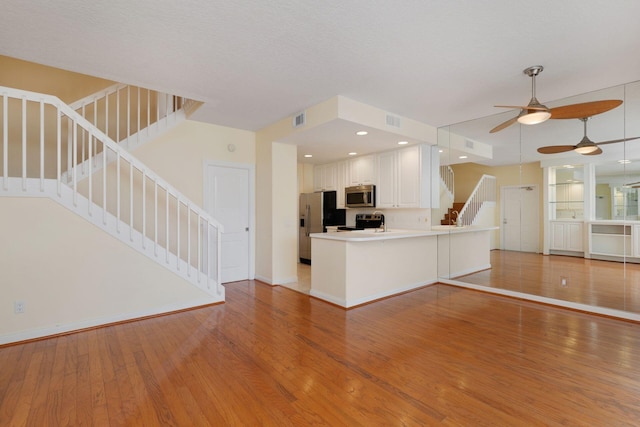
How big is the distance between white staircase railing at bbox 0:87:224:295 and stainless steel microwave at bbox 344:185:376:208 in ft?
9.15

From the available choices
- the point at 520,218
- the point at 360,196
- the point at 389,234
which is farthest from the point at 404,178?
the point at 520,218

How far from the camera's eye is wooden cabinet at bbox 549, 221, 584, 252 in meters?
3.90

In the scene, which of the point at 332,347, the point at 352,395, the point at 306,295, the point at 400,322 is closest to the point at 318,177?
the point at 306,295

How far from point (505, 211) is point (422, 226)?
126 cm

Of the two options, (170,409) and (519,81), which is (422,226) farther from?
(170,409)

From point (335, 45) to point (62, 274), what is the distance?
3.47 m

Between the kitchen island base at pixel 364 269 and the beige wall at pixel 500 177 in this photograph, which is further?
the beige wall at pixel 500 177

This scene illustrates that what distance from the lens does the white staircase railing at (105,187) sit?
3059 mm

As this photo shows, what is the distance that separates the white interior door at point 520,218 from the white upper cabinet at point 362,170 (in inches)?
88.9

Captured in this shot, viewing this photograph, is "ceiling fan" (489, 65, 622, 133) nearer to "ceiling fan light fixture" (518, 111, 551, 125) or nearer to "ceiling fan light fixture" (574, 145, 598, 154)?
"ceiling fan light fixture" (518, 111, 551, 125)

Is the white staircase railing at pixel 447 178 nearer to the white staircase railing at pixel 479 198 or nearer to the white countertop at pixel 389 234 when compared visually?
the white staircase railing at pixel 479 198

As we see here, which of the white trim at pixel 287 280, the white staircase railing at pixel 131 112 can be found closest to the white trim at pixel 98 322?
the white trim at pixel 287 280

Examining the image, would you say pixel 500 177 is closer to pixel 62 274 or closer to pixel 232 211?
pixel 232 211

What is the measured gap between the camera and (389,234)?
4281 millimetres
